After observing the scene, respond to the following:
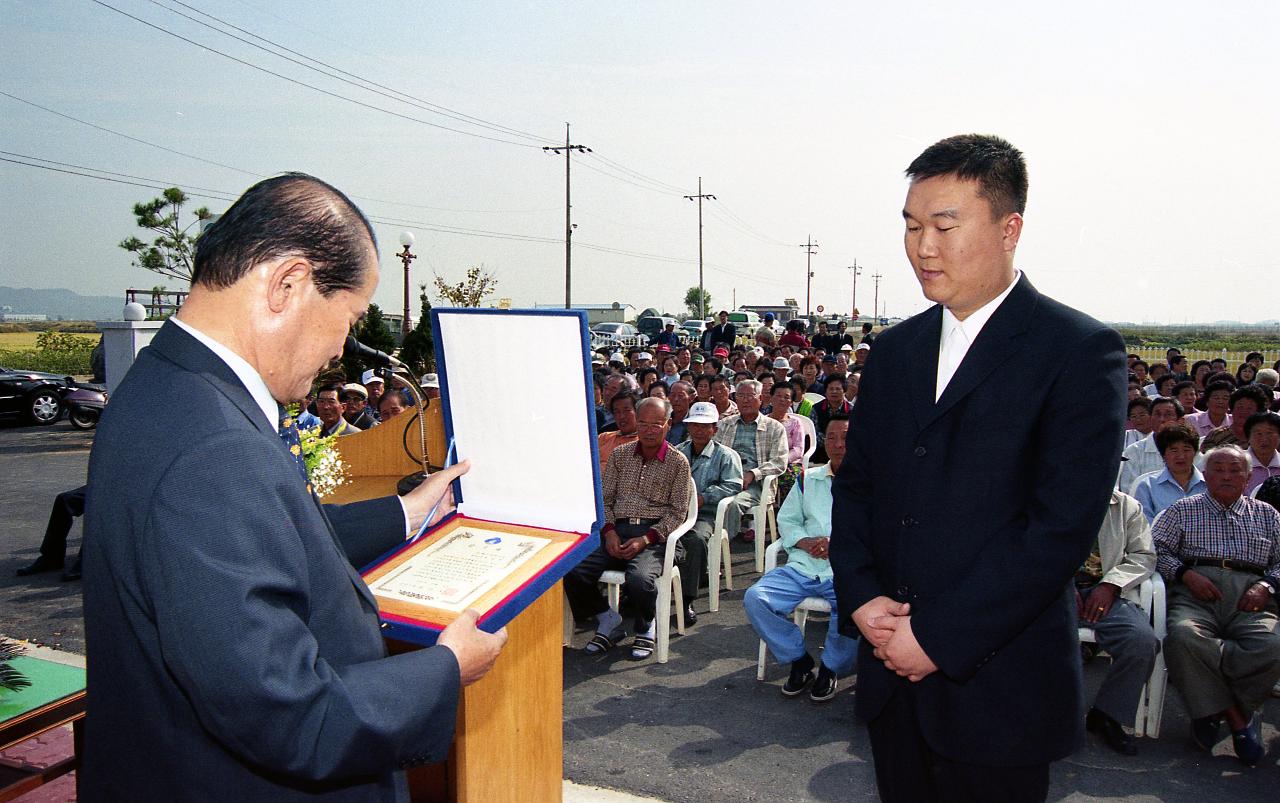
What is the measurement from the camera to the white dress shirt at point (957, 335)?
181 cm

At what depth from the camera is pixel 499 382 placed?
2293 millimetres

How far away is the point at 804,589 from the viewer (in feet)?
15.5

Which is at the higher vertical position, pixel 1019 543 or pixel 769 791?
pixel 1019 543

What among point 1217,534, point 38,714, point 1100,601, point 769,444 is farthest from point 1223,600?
point 38,714

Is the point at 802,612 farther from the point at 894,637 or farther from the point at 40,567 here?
the point at 40,567

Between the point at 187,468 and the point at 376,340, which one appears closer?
the point at 187,468

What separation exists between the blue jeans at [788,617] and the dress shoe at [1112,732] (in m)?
1.20

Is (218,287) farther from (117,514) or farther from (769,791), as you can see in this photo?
(769,791)

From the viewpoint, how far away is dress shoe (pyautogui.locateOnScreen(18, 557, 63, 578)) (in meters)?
6.41

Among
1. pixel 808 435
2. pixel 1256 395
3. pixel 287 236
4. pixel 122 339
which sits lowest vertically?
pixel 808 435

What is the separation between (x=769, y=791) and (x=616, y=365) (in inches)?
403

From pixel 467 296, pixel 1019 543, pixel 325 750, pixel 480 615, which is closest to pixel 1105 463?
pixel 1019 543

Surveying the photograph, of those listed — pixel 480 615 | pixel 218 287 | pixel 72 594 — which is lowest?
pixel 72 594

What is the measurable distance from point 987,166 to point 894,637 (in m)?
1.04
